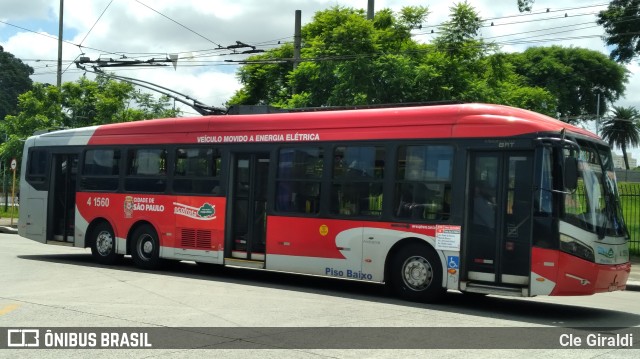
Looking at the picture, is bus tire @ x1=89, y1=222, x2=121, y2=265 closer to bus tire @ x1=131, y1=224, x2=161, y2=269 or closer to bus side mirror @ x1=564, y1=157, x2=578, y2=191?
bus tire @ x1=131, y1=224, x2=161, y2=269

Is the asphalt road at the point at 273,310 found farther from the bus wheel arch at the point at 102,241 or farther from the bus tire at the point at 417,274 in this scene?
the bus wheel arch at the point at 102,241

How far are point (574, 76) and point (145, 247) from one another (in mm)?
55625

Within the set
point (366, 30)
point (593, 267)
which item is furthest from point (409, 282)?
point (366, 30)

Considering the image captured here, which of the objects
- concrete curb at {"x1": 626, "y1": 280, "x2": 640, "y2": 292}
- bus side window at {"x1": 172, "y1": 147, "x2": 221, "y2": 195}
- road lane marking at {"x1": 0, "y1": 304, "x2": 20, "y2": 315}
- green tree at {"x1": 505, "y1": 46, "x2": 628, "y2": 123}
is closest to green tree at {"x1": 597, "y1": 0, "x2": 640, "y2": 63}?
concrete curb at {"x1": 626, "y1": 280, "x2": 640, "y2": 292}

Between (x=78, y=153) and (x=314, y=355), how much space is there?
38.3ft

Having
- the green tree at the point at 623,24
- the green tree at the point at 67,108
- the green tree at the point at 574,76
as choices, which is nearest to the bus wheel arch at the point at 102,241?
the green tree at the point at 623,24

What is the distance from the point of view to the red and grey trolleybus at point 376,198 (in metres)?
10.4

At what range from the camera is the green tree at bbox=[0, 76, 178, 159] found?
121ft

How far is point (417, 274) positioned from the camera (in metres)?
11.5

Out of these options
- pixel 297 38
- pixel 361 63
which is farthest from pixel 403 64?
pixel 297 38

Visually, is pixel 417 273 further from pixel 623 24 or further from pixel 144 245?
pixel 623 24

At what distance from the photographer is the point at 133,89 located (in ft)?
136

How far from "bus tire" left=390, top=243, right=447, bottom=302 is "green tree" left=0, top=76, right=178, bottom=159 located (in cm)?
2803

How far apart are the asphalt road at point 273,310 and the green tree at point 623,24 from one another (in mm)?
11313
